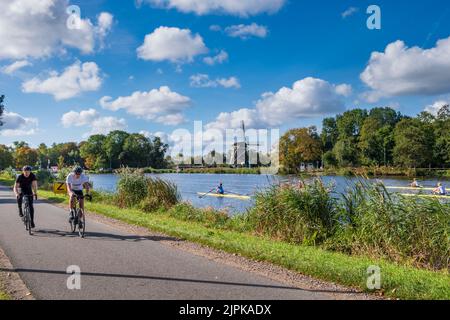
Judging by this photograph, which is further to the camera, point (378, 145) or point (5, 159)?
point (5, 159)

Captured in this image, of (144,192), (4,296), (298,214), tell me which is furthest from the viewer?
(144,192)

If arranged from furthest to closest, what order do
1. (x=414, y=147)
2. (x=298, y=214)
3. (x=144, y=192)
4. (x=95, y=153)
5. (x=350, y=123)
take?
(x=95, y=153) → (x=350, y=123) → (x=414, y=147) → (x=144, y=192) → (x=298, y=214)

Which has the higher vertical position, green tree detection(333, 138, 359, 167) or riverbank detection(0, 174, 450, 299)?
green tree detection(333, 138, 359, 167)

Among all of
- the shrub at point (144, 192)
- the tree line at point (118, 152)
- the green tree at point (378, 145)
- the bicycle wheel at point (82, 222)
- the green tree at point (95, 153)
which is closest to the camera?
the bicycle wheel at point (82, 222)

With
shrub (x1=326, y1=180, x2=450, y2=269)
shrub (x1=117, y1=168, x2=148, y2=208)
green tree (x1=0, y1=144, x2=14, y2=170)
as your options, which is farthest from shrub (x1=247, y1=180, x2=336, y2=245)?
green tree (x1=0, y1=144, x2=14, y2=170)

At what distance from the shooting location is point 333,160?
78500mm

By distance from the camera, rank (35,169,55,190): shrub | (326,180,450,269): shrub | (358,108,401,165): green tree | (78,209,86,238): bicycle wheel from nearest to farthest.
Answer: (326,180,450,269): shrub < (78,209,86,238): bicycle wheel < (35,169,55,190): shrub < (358,108,401,165): green tree

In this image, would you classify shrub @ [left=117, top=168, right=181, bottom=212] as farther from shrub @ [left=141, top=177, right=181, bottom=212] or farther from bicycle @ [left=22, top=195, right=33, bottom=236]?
bicycle @ [left=22, top=195, right=33, bottom=236]

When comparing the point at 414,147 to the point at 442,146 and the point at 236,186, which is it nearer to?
the point at 442,146

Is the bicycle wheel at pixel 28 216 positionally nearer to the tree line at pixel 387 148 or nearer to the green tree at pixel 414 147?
the tree line at pixel 387 148

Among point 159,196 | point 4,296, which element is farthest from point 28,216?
point 159,196

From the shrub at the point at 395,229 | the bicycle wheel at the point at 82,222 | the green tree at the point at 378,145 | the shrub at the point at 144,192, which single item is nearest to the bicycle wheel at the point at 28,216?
the bicycle wheel at the point at 82,222

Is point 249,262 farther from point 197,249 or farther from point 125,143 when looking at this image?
point 125,143
